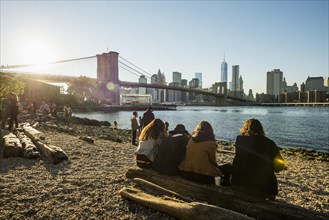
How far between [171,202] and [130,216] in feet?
2.08

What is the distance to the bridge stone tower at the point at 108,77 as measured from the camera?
79812 mm

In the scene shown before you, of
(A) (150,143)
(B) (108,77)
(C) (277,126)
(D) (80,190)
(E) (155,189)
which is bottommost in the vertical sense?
(C) (277,126)

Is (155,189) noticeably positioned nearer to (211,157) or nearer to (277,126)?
(211,157)

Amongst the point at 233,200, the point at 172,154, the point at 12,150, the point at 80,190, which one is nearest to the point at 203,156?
the point at 172,154

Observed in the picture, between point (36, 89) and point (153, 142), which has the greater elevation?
point (36, 89)

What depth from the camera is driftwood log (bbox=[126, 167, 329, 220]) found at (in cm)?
311

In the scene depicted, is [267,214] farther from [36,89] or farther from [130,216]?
[36,89]

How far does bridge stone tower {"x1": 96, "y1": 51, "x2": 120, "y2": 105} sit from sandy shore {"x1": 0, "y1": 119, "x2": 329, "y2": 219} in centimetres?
7346

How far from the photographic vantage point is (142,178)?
15.4 feet

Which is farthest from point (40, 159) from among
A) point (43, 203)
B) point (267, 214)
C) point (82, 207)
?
point (267, 214)

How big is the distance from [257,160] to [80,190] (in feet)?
9.90

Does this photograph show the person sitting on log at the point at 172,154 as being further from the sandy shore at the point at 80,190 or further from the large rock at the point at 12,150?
the large rock at the point at 12,150

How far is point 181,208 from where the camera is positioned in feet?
10.7

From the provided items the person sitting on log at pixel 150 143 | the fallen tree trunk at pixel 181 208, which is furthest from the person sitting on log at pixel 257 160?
the person sitting on log at pixel 150 143
